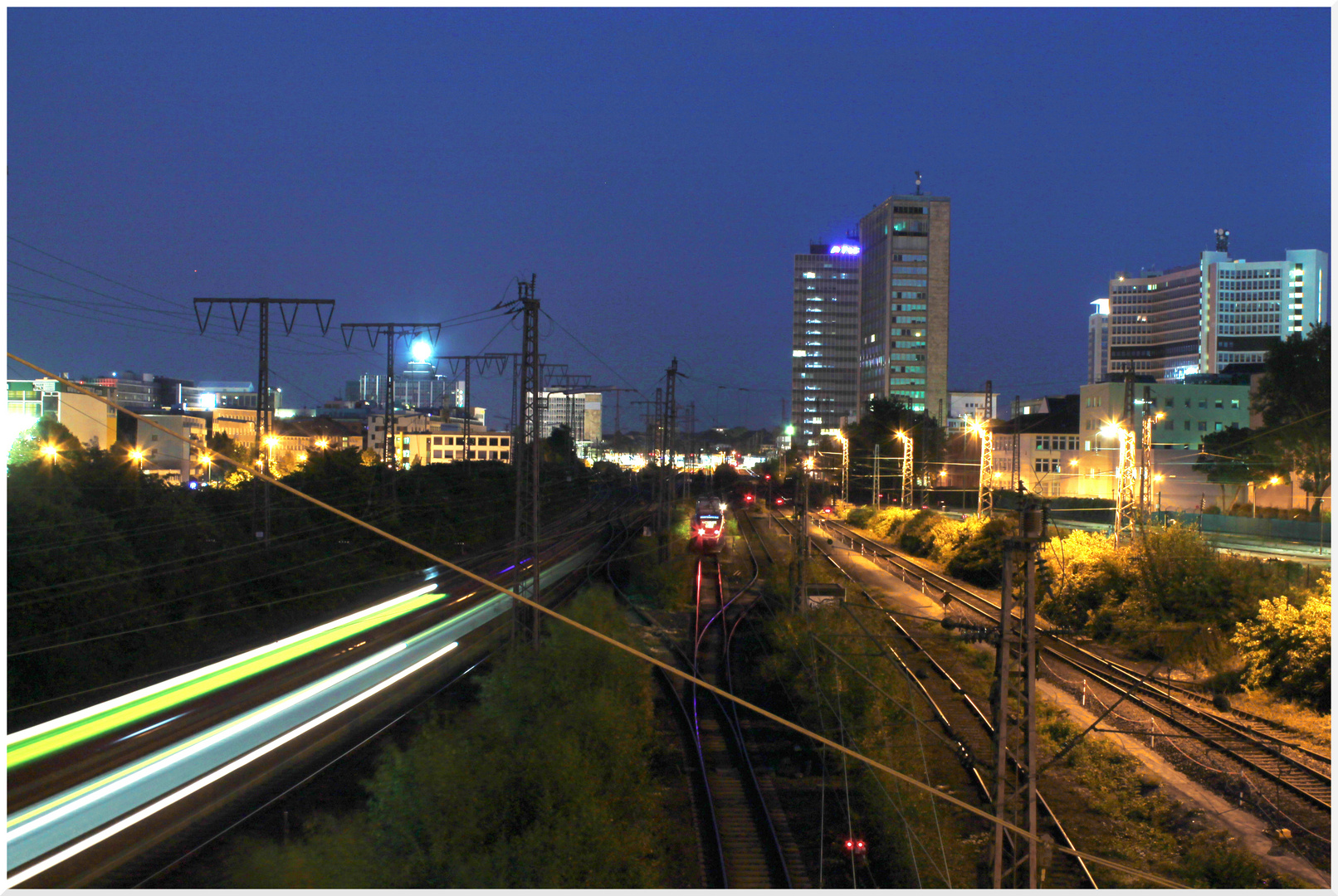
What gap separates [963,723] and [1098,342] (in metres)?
125

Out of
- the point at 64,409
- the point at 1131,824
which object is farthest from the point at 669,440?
the point at 64,409

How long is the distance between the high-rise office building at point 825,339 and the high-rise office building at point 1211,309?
99.8ft

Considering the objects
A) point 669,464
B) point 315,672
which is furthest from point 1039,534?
point 669,464

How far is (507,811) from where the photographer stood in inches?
284

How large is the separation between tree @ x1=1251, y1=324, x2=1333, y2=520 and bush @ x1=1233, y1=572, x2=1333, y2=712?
17109 mm

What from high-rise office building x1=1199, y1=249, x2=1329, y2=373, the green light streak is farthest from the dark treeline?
high-rise office building x1=1199, y1=249, x2=1329, y2=373

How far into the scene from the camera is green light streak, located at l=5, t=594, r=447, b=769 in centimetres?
614

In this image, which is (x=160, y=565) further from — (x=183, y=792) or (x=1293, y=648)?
(x=1293, y=648)

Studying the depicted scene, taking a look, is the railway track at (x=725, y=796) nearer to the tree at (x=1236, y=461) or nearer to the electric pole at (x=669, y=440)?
the electric pole at (x=669, y=440)

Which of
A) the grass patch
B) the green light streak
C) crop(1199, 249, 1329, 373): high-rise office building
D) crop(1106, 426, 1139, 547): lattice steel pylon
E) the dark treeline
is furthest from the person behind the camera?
crop(1199, 249, 1329, 373): high-rise office building

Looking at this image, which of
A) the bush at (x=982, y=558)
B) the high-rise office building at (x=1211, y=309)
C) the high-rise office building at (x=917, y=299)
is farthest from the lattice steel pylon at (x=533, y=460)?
the high-rise office building at (x=1211, y=309)

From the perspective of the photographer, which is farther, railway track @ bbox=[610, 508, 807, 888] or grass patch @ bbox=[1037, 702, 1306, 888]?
railway track @ bbox=[610, 508, 807, 888]

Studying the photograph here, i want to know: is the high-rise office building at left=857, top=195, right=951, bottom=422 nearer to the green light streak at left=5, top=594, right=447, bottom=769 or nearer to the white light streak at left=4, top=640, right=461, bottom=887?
the white light streak at left=4, top=640, right=461, bottom=887

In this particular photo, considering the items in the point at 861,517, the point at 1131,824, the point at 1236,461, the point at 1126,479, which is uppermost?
the point at 1236,461
